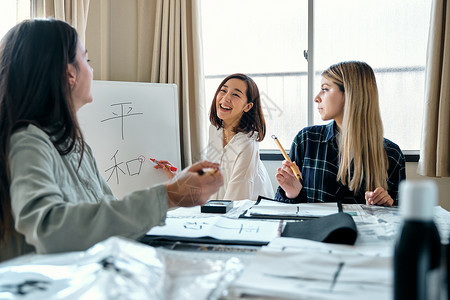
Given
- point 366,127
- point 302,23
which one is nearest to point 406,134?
point 302,23

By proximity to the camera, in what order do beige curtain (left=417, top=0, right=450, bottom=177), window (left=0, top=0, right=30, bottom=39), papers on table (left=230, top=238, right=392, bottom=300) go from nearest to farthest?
papers on table (left=230, top=238, right=392, bottom=300), window (left=0, top=0, right=30, bottom=39), beige curtain (left=417, top=0, right=450, bottom=177)

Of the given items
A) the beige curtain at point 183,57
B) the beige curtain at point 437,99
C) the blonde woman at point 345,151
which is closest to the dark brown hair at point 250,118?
the blonde woman at point 345,151

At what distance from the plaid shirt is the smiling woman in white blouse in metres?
0.18

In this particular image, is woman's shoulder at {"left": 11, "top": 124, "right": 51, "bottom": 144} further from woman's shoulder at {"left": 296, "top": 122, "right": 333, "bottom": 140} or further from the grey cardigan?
woman's shoulder at {"left": 296, "top": 122, "right": 333, "bottom": 140}

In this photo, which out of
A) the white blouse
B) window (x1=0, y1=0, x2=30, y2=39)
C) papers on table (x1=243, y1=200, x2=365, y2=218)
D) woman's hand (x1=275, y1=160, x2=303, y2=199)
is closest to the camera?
papers on table (x1=243, y1=200, x2=365, y2=218)

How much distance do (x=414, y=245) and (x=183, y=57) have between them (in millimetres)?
2643

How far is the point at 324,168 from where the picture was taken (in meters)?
1.78

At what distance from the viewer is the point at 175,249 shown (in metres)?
0.84

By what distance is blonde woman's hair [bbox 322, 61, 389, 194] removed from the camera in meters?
1.68

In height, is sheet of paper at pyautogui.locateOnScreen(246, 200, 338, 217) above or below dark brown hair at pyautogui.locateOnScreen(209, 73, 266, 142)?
below

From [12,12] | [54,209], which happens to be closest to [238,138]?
[54,209]

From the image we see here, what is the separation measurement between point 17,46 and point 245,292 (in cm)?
73

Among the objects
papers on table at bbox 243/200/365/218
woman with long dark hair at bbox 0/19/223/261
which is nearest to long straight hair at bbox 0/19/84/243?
woman with long dark hair at bbox 0/19/223/261

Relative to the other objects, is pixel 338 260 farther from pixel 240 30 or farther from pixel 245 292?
pixel 240 30
